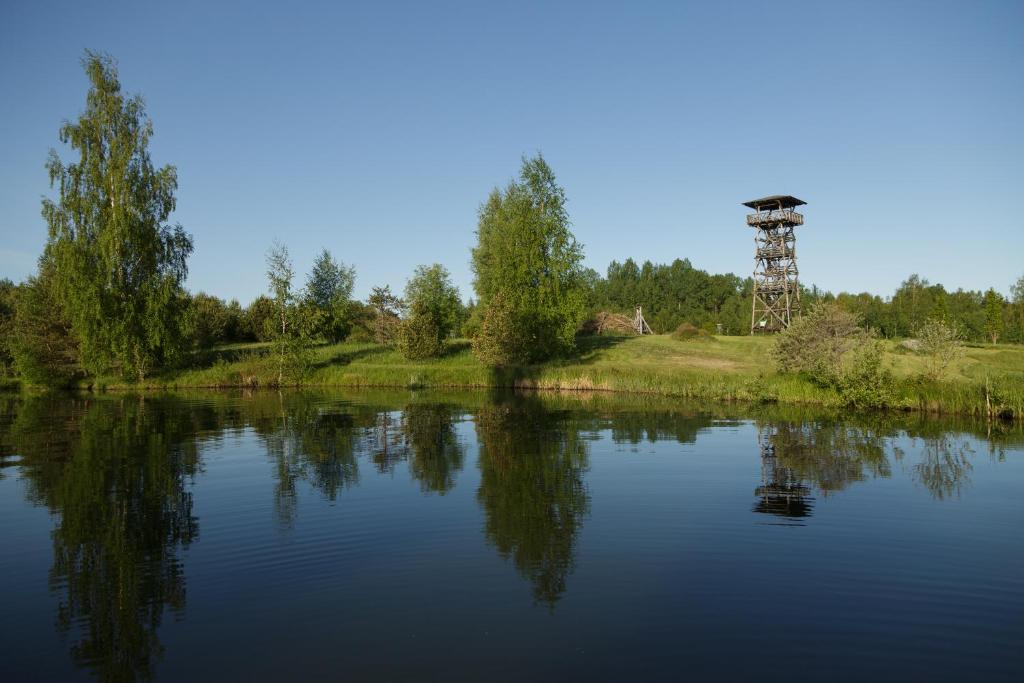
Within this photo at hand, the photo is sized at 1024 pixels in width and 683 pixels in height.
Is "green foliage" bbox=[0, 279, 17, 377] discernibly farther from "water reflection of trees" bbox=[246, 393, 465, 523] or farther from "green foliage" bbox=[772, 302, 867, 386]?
"green foliage" bbox=[772, 302, 867, 386]

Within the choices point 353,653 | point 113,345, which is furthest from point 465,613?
point 113,345

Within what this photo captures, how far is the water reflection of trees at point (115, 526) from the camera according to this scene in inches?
349

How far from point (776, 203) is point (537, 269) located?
26986 millimetres

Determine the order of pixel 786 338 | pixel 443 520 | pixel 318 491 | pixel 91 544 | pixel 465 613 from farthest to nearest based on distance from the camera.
Answer: 1. pixel 786 338
2. pixel 318 491
3. pixel 443 520
4. pixel 91 544
5. pixel 465 613

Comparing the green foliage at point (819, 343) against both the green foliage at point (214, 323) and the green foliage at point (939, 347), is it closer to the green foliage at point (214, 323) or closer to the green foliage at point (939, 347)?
the green foliage at point (939, 347)

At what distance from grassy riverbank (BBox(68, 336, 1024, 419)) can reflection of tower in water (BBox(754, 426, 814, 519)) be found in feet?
48.3

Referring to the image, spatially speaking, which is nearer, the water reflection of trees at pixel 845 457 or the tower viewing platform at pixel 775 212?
the water reflection of trees at pixel 845 457

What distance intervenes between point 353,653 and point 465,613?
1731 millimetres

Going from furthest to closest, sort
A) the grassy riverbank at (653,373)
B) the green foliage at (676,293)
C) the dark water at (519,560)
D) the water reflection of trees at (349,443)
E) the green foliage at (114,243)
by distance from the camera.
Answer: the green foliage at (676,293) → the green foliage at (114,243) → the grassy riverbank at (653,373) → the water reflection of trees at (349,443) → the dark water at (519,560)

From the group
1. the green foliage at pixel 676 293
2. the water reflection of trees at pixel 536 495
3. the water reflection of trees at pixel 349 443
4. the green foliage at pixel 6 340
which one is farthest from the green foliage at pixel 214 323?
the green foliage at pixel 676 293

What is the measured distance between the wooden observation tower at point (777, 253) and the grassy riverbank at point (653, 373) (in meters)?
5.28

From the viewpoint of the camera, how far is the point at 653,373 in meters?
42.8

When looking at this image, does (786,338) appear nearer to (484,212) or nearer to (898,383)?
(898,383)

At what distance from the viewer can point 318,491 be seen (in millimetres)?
Answer: 16688
